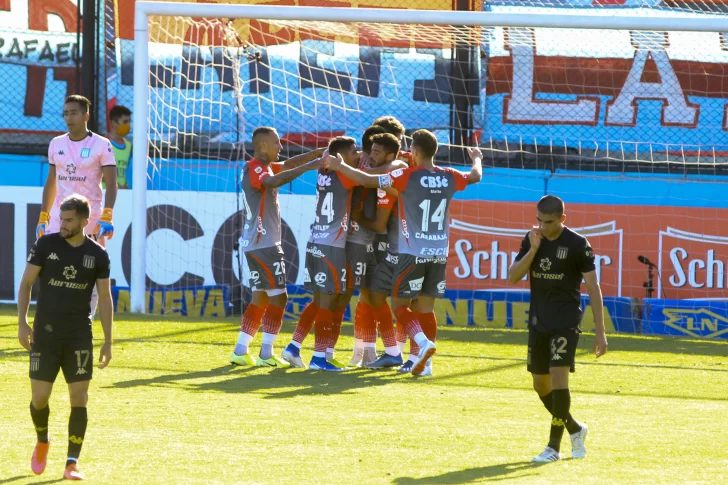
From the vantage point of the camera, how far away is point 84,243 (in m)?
5.51

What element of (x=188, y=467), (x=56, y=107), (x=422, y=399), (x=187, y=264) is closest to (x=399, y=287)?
(x=422, y=399)

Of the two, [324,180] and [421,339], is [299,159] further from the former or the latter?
[421,339]

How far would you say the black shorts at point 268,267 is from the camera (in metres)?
9.04

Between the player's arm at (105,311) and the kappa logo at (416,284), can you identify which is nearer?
the player's arm at (105,311)

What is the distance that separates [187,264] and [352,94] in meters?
3.30

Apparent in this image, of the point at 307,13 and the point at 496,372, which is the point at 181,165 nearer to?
the point at 307,13

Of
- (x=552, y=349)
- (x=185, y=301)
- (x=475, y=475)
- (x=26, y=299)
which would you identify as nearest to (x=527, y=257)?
(x=552, y=349)

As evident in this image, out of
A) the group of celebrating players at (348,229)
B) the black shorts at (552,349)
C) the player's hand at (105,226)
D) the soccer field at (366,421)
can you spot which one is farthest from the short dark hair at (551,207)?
the player's hand at (105,226)

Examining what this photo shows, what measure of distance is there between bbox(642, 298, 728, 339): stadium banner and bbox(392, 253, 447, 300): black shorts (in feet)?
15.7

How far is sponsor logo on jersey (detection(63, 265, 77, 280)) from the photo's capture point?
544 cm

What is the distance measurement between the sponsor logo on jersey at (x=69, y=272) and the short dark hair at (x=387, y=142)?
3639mm

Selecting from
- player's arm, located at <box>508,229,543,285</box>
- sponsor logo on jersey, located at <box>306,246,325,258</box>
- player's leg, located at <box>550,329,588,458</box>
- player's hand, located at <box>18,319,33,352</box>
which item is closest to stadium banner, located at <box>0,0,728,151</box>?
sponsor logo on jersey, located at <box>306,246,325,258</box>

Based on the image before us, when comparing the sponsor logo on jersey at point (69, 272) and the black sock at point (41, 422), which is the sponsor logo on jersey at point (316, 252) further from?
the black sock at point (41, 422)

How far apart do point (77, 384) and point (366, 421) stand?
6.62 feet
